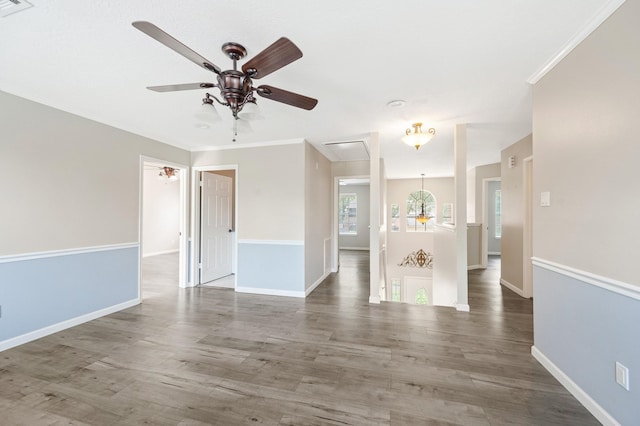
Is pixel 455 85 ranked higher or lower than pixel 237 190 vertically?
higher

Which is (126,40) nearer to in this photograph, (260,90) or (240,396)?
(260,90)

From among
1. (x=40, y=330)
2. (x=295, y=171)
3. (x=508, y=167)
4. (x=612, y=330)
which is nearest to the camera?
(x=612, y=330)

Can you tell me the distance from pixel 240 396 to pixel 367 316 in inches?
73.6

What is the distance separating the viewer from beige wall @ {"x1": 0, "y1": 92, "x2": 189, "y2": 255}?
8.23ft

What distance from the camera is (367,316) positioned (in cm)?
330

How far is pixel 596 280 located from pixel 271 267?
364 centimetres

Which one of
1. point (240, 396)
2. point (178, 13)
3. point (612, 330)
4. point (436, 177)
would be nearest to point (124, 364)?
point (240, 396)

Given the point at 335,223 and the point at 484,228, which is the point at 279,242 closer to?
the point at 335,223

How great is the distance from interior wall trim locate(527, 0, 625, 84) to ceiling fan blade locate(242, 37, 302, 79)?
1.81m

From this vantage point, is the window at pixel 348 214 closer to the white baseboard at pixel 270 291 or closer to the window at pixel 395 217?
the window at pixel 395 217

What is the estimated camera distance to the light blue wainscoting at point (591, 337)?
1.43 meters

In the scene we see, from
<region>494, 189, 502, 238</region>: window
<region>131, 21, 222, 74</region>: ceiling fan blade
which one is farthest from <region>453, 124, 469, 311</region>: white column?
<region>494, 189, 502, 238</region>: window

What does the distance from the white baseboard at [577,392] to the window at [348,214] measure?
27.1ft

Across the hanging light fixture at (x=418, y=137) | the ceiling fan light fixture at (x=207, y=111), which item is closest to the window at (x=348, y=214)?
the hanging light fixture at (x=418, y=137)
